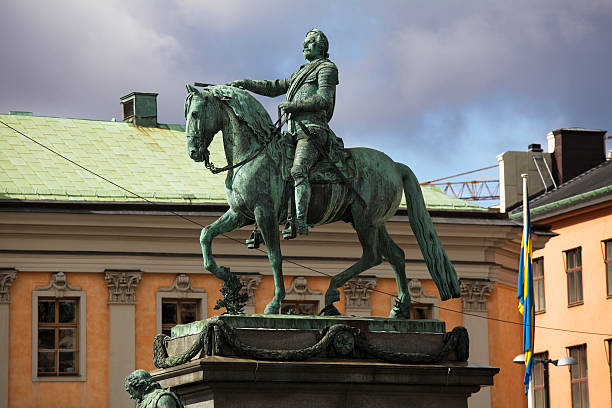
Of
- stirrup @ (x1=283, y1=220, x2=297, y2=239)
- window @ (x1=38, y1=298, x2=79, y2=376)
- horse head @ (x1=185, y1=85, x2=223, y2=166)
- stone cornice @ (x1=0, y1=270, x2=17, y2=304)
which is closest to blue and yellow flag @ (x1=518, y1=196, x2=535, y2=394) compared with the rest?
window @ (x1=38, y1=298, x2=79, y2=376)

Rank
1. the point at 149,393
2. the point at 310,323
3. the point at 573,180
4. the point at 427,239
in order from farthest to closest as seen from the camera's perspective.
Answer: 1. the point at 573,180
2. the point at 427,239
3. the point at 310,323
4. the point at 149,393

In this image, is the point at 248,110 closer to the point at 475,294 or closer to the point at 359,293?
the point at 359,293

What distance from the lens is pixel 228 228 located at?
17.5 metres

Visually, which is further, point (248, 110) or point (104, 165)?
point (104, 165)

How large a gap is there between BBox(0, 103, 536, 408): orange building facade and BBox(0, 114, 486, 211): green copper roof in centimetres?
5

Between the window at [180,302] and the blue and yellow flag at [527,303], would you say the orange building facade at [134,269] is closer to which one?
the window at [180,302]

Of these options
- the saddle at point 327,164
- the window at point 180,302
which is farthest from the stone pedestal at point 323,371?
the window at point 180,302

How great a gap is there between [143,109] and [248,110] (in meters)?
28.5

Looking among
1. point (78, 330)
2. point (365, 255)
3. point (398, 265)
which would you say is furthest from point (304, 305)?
point (365, 255)

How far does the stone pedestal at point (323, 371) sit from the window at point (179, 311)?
79.1 ft

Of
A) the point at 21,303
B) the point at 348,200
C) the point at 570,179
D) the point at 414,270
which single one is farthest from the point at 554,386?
the point at 348,200

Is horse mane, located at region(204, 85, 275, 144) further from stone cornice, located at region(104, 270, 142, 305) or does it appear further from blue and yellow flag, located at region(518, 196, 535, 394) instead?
stone cornice, located at region(104, 270, 142, 305)

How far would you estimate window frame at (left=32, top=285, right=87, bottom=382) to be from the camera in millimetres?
39500

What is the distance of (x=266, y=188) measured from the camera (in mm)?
17297
